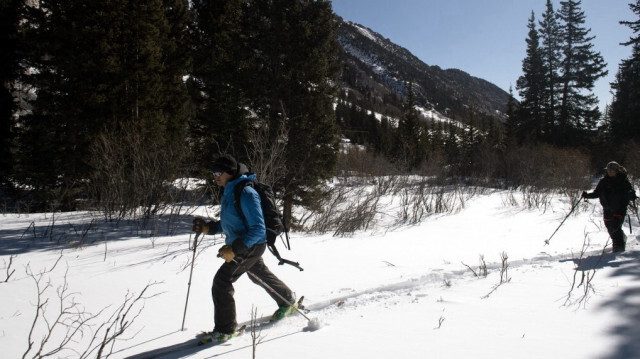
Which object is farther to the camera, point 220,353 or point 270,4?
point 270,4

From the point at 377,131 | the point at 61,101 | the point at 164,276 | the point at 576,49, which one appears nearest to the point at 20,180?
the point at 61,101

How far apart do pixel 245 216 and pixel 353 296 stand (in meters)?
2.06

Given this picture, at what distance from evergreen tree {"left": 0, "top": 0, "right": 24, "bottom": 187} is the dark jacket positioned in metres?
20.9

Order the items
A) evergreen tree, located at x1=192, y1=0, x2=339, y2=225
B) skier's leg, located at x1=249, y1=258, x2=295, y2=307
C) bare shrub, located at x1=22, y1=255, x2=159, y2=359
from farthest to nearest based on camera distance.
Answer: evergreen tree, located at x1=192, y1=0, x2=339, y2=225 < skier's leg, located at x1=249, y1=258, x2=295, y2=307 < bare shrub, located at x1=22, y1=255, x2=159, y2=359

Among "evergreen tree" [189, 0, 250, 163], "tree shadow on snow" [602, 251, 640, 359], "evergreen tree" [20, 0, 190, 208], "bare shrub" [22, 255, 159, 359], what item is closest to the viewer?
"tree shadow on snow" [602, 251, 640, 359]

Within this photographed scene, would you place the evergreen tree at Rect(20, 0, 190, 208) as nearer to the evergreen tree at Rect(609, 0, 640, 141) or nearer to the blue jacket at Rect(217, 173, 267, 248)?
the blue jacket at Rect(217, 173, 267, 248)

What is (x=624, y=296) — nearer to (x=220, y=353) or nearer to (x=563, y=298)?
(x=563, y=298)

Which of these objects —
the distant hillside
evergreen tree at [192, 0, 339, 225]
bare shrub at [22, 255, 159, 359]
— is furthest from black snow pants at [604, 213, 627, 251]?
the distant hillside

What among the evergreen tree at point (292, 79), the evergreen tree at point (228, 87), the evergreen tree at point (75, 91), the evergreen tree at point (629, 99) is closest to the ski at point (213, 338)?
the evergreen tree at point (228, 87)

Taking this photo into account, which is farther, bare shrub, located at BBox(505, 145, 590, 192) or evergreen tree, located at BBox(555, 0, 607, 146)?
evergreen tree, located at BBox(555, 0, 607, 146)

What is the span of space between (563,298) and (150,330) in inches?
184

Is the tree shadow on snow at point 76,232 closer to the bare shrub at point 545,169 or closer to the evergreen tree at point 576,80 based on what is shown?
the bare shrub at point 545,169

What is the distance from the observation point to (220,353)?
3.01 metres

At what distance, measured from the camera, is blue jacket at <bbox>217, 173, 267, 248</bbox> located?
3.14 metres
